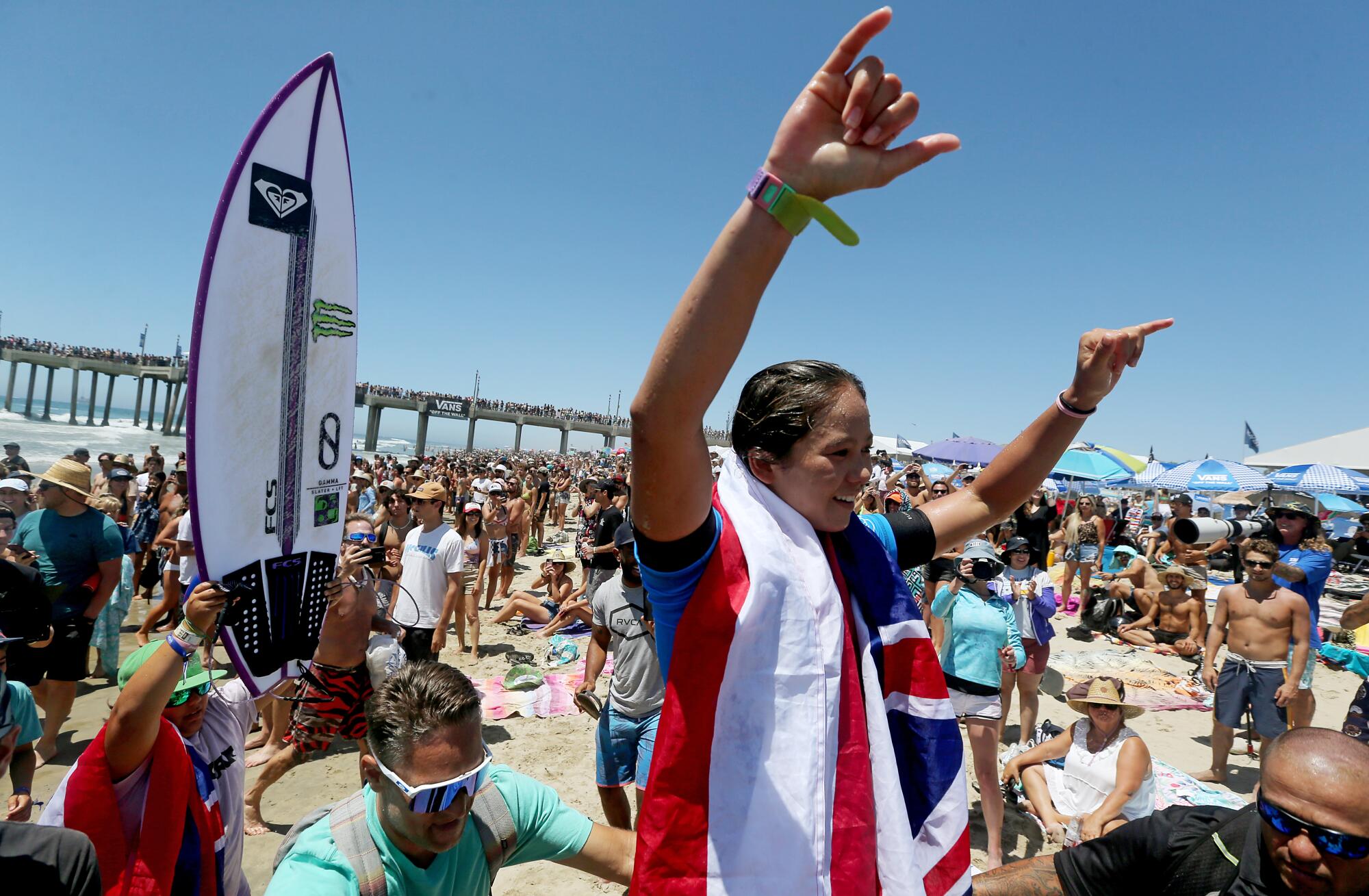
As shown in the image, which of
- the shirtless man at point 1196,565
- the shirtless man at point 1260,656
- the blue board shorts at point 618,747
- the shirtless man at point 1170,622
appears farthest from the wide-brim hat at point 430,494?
the shirtless man at point 1170,622

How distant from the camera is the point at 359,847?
1517 mm

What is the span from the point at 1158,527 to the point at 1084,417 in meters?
15.0

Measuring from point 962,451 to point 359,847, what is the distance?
52.0 ft

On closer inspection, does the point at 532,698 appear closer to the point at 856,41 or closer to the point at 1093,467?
the point at 856,41

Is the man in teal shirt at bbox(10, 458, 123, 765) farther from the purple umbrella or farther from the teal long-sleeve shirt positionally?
the purple umbrella

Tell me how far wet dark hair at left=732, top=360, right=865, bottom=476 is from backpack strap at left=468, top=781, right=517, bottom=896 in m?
1.34

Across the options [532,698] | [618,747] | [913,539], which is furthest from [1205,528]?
[913,539]

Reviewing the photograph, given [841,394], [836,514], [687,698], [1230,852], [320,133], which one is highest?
[320,133]

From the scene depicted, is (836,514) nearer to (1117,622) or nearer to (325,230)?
(325,230)

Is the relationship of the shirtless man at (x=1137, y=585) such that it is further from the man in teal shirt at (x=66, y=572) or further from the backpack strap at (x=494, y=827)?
the man in teal shirt at (x=66, y=572)

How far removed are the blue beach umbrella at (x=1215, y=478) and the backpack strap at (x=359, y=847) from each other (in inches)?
716

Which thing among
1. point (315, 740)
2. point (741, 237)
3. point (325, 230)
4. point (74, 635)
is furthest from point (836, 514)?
point (74, 635)

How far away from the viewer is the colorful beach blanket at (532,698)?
5801 millimetres

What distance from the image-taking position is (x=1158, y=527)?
1335 cm
